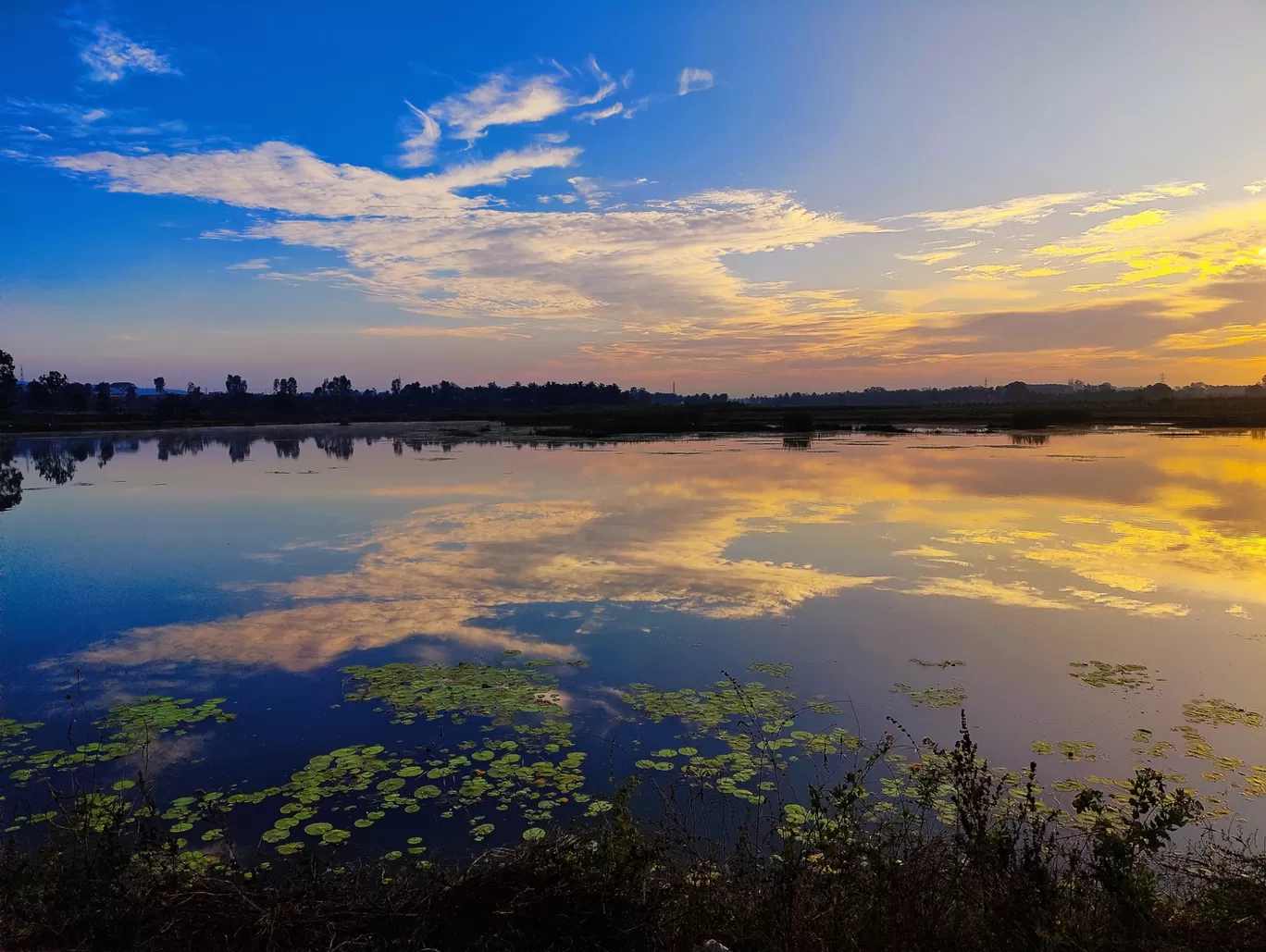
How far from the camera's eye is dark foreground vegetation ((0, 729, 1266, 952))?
374 centimetres

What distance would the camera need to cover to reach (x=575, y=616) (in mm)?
10883

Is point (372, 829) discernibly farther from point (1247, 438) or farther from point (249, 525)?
point (1247, 438)

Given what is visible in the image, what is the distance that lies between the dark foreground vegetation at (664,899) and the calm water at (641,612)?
1.16m

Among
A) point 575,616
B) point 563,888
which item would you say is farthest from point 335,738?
point 575,616

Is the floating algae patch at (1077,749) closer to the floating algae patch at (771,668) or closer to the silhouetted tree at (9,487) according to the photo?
the floating algae patch at (771,668)

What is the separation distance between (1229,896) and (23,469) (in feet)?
140

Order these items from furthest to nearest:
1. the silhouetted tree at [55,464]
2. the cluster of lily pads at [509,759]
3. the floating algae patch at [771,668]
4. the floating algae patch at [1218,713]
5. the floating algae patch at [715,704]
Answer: the silhouetted tree at [55,464] → the floating algae patch at [771,668] → the floating algae patch at [715,704] → the floating algae patch at [1218,713] → the cluster of lily pads at [509,759]

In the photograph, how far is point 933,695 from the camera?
307 inches

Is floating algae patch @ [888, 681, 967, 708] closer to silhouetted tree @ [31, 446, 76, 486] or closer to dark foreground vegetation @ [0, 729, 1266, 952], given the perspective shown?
dark foreground vegetation @ [0, 729, 1266, 952]

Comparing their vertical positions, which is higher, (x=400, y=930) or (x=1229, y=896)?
(x=1229, y=896)

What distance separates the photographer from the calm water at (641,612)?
694 centimetres

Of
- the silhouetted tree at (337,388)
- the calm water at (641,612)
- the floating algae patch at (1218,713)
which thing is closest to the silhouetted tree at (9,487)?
the calm water at (641,612)

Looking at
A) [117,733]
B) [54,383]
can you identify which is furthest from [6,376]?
[117,733]

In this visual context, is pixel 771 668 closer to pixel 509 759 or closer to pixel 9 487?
pixel 509 759
